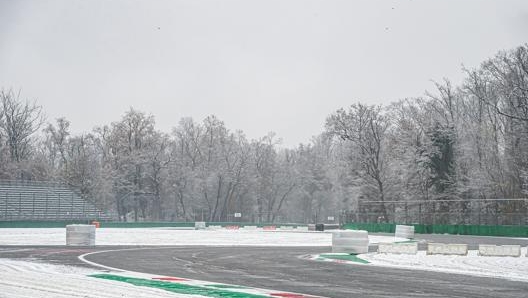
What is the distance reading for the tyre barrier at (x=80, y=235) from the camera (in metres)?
32.3

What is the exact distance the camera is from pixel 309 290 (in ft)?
45.4

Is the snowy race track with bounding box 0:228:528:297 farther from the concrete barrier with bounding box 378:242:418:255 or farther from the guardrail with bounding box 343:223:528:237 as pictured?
the guardrail with bounding box 343:223:528:237

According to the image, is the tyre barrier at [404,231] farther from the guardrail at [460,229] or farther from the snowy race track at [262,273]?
the snowy race track at [262,273]

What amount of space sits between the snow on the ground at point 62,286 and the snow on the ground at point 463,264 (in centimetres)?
1053

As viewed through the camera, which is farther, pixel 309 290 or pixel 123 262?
pixel 123 262

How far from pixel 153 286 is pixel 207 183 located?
310 ft

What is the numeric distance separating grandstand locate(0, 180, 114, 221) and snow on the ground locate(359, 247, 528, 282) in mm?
51678

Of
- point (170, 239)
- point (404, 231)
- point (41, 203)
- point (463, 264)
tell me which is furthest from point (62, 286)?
point (41, 203)

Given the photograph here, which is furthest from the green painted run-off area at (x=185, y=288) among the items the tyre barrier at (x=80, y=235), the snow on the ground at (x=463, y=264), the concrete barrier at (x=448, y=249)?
the tyre barrier at (x=80, y=235)

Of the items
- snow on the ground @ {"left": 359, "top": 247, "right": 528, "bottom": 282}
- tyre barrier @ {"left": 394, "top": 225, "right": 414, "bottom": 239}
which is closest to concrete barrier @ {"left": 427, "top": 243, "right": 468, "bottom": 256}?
snow on the ground @ {"left": 359, "top": 247, "right": 528, "bottom": 282}

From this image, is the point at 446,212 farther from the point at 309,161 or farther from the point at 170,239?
the point at 309,161

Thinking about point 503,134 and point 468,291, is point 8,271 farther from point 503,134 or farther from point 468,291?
point 503,134

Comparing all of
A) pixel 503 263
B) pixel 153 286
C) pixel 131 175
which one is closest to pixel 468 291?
pixel 153 286

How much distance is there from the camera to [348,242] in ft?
93.3
